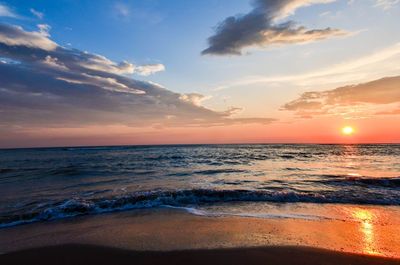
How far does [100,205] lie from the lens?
295 inches

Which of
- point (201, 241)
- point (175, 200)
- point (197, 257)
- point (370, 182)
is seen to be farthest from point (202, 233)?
point (370, 182)

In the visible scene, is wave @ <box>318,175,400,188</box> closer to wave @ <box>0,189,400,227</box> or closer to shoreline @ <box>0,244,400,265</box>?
wave @ <box>0,189,400,227</box>

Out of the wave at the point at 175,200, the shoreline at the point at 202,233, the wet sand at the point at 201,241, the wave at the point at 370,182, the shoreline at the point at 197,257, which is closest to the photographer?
the shoreline at the point at 197,257

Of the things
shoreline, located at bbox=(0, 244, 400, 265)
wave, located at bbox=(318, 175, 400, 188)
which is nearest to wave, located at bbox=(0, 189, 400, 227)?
wave, located at bbox=(318, 175, 400, 188)

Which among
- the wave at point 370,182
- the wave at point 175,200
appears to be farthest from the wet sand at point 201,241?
the wave at point 370,182

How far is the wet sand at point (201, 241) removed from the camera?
3.84 m

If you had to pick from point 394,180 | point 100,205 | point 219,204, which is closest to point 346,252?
point 219,204

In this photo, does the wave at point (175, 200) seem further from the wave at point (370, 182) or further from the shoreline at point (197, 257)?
the shoreline at point (197, 257)

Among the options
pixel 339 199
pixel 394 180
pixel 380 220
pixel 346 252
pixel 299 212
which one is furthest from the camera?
Answer: pixel 394 180

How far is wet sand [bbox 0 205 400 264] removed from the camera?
3844 millimetres

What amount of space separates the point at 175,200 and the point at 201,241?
3818mm

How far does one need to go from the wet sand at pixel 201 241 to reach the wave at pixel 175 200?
2.97ft

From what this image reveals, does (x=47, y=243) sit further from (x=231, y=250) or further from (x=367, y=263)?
(x=367, y=263)

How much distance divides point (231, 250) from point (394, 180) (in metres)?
12.4
